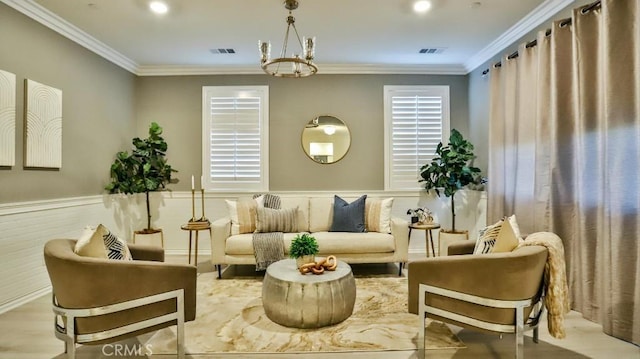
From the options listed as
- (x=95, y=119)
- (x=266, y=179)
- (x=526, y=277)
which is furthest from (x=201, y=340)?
(x=95, y=119)

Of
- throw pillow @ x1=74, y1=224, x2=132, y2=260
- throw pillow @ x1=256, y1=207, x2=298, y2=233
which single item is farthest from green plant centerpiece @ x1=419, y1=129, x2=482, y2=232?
throw pillow @ x1=74, y1=224, x2=132, y2=260

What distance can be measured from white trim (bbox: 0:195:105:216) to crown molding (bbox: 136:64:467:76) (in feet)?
6.66

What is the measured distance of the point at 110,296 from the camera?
182 cm

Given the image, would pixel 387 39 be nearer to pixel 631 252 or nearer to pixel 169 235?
pixel 631 252

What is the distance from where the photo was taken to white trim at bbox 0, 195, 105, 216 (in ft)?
9.78

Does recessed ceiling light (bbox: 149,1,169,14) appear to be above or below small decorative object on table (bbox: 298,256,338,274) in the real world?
above

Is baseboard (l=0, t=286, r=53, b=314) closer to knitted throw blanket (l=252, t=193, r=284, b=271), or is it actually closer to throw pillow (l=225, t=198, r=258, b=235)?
throw pillow (l=225, t=198, r=258, b=235)

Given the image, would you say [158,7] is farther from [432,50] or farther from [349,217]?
[432,50]

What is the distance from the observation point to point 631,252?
7.47ft

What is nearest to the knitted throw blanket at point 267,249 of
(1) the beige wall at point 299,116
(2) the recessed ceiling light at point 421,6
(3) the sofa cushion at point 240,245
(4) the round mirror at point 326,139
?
(3) the sofa cushion at point 240,245

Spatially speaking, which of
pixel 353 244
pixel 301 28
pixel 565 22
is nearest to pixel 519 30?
pixel 565 22

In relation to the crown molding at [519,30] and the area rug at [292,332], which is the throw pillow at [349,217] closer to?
the area rug at [292,332]

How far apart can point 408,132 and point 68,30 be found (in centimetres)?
440

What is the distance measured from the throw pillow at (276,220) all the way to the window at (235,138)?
103 centimetres
